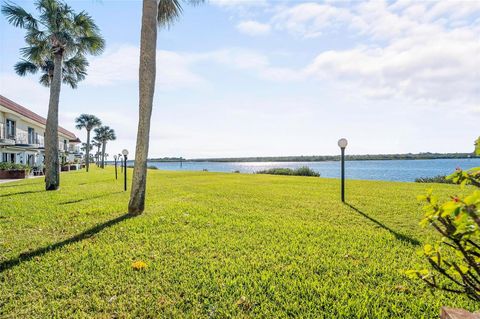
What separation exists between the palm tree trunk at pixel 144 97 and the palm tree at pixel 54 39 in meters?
8.53

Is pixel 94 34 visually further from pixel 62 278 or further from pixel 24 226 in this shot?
pixel 62 278

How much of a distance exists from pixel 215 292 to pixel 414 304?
2.14m

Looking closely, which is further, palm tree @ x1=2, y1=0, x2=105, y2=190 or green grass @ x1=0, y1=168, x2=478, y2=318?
palm tree @ x1=2, y1=0, x2=105, y2=190

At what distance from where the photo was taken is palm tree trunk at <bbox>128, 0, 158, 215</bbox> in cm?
686

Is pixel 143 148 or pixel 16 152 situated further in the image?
pixel 16 152

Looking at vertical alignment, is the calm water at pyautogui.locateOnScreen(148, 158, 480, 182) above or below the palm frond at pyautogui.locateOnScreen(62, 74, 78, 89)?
below

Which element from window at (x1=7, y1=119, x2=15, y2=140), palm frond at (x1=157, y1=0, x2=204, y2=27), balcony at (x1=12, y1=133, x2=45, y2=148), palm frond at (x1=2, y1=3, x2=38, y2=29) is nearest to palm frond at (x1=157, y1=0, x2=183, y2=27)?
palm frond at (x1=157, y1=0, x2=204, y2=27)

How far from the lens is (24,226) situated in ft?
18.7

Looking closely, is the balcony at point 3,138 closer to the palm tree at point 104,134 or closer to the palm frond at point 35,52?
the palm frond at point 35,52

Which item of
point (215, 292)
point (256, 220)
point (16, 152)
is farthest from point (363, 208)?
point (16, 152)

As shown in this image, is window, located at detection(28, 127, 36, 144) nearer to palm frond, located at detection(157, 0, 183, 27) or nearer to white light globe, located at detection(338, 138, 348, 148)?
palm frond, located at detection(157, 0, 183, 27)

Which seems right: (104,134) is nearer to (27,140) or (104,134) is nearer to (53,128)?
(27,140)

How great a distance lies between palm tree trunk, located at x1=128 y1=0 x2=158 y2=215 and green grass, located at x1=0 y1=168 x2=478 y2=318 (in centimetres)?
69

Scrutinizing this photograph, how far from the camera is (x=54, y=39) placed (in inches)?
512
